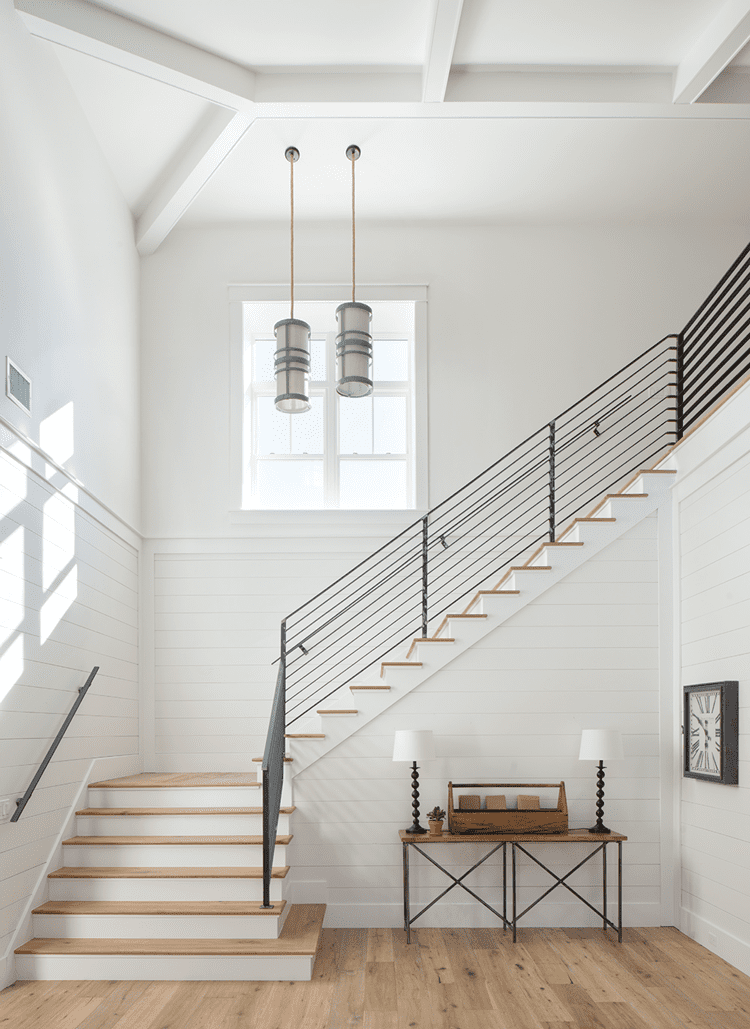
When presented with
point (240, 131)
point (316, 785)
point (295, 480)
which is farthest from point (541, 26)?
point (316, 785)

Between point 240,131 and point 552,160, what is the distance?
2.28m

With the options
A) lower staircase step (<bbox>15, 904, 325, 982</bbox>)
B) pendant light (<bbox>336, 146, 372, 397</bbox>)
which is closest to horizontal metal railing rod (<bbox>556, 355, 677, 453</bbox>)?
pendant light (<bbox>336, 146, 372, 397</bbox>)

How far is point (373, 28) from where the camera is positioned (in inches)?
216

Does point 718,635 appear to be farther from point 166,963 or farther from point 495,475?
point 166,963

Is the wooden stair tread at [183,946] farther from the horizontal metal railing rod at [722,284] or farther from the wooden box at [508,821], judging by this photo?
the horizontal metal railing rod at [722,284]

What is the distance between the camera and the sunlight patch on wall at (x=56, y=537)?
524cm

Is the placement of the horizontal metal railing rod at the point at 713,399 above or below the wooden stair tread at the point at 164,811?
above

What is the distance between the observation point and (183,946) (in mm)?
4859

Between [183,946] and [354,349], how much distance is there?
3.88 meters

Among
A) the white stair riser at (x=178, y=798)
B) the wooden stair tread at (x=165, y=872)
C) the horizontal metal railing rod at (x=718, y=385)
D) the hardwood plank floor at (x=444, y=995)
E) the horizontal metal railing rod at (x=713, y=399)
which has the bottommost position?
the hardwood plank floor at (x=444, y=995)

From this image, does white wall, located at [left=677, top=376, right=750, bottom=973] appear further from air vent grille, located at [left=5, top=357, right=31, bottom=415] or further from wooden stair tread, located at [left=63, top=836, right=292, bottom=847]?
air vent grille, located at [left=5, top=357, right=31, bottom=415]

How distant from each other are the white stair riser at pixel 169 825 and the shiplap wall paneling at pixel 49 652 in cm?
26

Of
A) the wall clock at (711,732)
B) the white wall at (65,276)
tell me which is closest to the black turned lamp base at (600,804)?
the wall clock at (711,732)

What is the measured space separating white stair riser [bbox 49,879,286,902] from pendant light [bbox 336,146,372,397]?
3270mm
